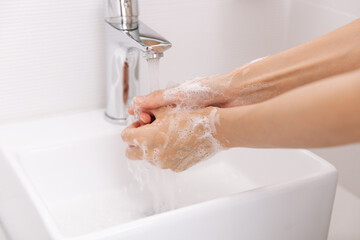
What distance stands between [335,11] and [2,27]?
0.65m

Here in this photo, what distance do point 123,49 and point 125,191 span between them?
276 mm

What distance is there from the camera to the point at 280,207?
79 centimetres

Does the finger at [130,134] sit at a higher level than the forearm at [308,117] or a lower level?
lower

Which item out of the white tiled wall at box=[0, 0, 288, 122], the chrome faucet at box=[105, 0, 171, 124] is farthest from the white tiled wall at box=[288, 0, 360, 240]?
the chrome faucet at box=[105, 0, 171, 124]

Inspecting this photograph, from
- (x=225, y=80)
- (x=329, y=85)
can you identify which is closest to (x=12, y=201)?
(x=225, y=80)

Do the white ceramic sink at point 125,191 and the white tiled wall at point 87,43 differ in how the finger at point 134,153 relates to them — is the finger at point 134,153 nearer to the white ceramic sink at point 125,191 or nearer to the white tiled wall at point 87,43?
the white ceramic sink at point 125,191

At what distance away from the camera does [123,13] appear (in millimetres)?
902

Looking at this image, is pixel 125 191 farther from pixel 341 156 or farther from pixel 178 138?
pixel 341 156

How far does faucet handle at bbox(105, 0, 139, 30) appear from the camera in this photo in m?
0.89

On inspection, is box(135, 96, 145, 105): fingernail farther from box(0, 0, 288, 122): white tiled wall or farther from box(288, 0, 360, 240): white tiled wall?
box(288, 0, 360, 240): white tiled wall

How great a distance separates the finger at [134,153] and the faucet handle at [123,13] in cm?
21

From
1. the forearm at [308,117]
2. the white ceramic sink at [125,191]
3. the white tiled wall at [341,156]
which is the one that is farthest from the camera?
the white tiled wall at [341,156]

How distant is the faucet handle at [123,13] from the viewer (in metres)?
0.89

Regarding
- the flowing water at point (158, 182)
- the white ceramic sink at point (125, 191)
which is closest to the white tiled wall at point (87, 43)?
the white ceramic sink at point (125, 191)
